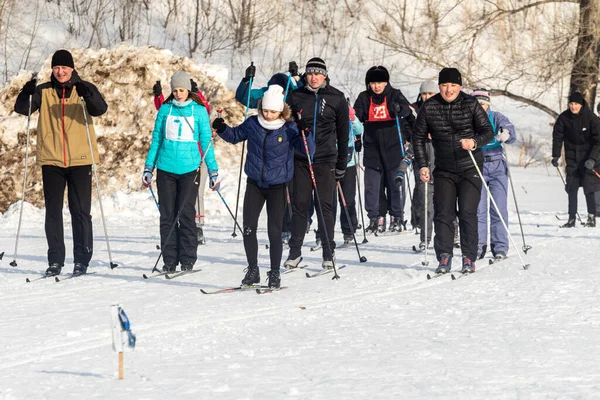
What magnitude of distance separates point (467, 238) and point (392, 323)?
239 centimetres

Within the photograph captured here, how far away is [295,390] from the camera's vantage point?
197 inches

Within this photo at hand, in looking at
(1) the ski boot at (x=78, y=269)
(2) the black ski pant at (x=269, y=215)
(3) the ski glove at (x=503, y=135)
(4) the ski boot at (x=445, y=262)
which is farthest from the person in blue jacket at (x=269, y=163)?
(3) the ski glove at (x=503, y=135)

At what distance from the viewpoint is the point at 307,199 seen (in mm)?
9047

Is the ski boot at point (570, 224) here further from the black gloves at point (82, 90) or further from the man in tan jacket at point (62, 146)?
the black gloves at point (82, 90)

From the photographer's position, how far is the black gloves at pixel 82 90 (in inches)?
339

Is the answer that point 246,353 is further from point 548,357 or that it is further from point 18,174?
point 18,174

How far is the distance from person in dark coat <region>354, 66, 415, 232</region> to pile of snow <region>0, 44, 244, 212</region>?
504 centimetres

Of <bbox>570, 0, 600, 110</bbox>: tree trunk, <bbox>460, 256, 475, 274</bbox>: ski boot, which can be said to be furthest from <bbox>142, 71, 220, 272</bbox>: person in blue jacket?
<bbox>570, 0, 600, 110</bbox>: tree trunk

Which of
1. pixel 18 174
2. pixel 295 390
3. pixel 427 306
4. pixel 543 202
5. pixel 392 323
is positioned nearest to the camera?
pixel 295 390

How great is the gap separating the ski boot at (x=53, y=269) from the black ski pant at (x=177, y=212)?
3.09 feet

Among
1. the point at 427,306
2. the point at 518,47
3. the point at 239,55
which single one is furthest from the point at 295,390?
the point at 518,47

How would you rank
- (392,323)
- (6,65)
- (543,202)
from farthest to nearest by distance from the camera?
1. (6,65)
2. (543,202)
3. (392,323)

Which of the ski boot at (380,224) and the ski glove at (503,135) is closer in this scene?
the ski glove at (503,135)

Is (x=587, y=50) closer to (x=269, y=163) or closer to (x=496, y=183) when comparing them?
(x=496, y=183)
